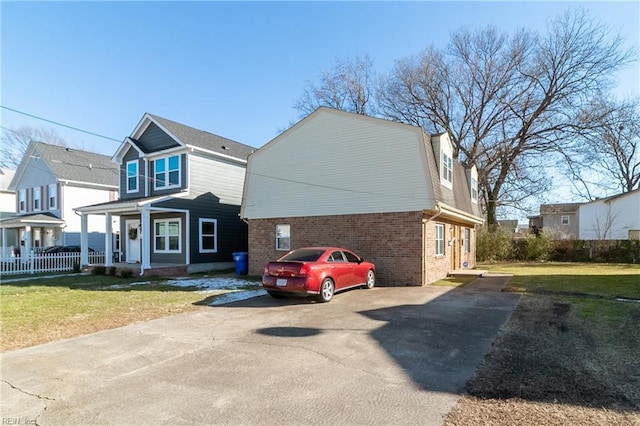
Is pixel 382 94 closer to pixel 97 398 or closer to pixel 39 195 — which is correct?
pixel 39 195

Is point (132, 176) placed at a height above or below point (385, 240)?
above

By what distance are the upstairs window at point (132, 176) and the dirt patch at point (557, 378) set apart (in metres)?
20.0

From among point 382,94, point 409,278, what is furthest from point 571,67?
point 409,278

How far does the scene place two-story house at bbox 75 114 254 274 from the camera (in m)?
18.7

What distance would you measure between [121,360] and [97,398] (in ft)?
4.67

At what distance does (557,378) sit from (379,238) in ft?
31.4

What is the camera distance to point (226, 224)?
21.3 meters

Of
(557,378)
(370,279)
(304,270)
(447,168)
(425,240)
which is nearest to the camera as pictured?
(557,378)

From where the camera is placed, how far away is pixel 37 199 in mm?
28016

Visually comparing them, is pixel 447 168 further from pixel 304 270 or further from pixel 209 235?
pixel 209 235

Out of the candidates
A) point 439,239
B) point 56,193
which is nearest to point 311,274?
point 439,239

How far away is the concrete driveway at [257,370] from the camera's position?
3.90 meters

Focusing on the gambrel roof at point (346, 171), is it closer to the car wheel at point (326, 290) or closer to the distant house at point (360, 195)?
the distant house at point (360, 195)

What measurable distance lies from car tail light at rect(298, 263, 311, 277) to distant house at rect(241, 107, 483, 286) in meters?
4.83
